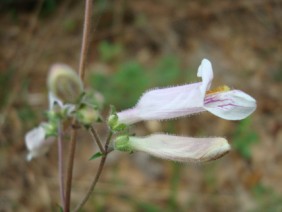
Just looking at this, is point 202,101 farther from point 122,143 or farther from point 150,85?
point 150,85

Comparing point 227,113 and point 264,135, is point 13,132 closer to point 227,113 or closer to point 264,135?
point 264,135

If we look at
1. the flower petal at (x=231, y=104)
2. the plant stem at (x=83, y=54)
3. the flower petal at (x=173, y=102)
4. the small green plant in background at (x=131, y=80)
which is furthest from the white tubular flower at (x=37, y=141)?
the small green plant in background at (x=131, y=80)

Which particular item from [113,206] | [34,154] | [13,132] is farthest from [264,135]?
[34,154]

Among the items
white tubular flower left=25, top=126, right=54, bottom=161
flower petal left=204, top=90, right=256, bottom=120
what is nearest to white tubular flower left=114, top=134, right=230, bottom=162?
flower petal left=204, top=90, right=256, bottom=120

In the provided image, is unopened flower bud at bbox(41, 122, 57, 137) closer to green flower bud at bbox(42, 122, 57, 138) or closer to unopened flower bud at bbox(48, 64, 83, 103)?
green flower bud at bbox(42, 122, 57, 138)

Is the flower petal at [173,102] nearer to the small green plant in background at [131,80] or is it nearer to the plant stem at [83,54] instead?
the plant stem at [83,54]

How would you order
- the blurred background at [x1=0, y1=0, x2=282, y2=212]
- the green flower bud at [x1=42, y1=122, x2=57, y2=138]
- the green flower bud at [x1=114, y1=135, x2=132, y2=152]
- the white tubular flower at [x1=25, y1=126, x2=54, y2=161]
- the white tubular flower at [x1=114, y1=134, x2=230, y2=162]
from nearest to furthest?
the white tubular flower at [x1=114, y1=134, x2=230, y2=162]
the green flower bud at [x1=114, y1=135, x2=132, y2=152]
the green flower bud at [x1=42, y1=122, x2=57, y2=138]
the white tubular flower at [x1=25, y1=126, x2=54, y2=161]
the blurred background at [x1=0, y1=0, x2=282, y2=212]
